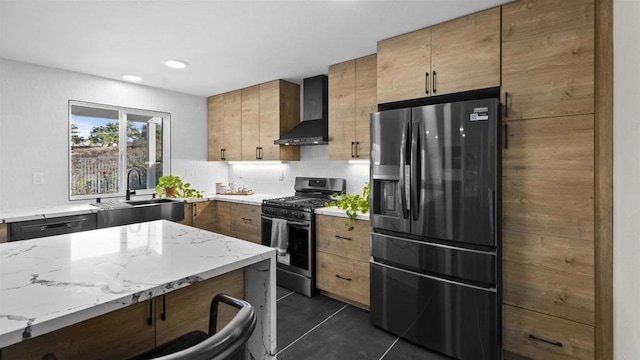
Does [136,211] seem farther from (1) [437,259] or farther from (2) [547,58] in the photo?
(2) [547,58]

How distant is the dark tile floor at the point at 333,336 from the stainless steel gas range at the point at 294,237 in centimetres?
28

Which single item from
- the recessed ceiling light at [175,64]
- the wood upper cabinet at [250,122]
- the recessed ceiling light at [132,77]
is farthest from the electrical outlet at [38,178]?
the wood upper cabinet at [250,122]

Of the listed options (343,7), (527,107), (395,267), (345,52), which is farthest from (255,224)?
(527,107)

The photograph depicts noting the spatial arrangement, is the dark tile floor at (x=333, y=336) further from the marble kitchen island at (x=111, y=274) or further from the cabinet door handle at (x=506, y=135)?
the cabinet door handle at (x=506, y=135)

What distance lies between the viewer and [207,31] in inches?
92.7

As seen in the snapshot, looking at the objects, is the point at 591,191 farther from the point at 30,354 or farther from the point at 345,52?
the point at 30,354

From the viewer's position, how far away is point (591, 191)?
5.66ft

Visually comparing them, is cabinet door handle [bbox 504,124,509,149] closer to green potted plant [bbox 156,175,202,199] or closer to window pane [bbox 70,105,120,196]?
green potted plant [bbox 156,175,202,199]

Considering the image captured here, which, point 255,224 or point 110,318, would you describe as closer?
point 110,318

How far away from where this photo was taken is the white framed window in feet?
11.4

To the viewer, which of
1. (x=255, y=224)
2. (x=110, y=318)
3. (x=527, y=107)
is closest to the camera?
(x=110, y=318)

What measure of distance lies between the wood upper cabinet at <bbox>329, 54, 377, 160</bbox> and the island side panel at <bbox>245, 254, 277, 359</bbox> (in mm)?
1824

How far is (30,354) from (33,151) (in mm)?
3041

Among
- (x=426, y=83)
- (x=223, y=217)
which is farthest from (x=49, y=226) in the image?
(x=426, y=83)
